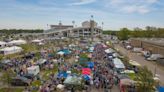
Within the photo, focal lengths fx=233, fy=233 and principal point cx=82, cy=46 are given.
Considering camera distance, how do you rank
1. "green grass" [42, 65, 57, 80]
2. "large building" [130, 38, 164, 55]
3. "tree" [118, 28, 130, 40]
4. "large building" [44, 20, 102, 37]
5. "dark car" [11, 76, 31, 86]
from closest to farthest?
"dark car" [11, 76, 31, 86]
"green grass" [42, 65, 57, 80]
"large building" [130, 38, 164, 55]
"tree" [118, 28, 130, 40]
"large building" [44, 20, 102, 37]

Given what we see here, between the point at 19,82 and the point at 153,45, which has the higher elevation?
the point at 153,45

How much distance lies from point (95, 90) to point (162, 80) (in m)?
8.81

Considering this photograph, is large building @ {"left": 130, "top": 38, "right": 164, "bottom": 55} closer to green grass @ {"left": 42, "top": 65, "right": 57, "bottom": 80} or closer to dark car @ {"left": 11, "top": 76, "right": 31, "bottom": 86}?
green grass @ {"left": 42, "top": 65, "right": 57, "bottom": 80}

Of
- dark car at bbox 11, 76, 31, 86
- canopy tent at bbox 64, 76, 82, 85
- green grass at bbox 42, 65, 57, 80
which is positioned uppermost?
canopy tent at bbox 64, 76, 82, 85

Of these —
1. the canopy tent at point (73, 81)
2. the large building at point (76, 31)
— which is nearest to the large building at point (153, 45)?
the canopy tent at point (73, 81)

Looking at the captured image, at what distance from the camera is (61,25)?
562 feet

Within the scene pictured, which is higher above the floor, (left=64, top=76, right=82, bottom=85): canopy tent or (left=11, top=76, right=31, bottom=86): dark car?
(left=64, top=76, right=82, bottom=85): canopy tent

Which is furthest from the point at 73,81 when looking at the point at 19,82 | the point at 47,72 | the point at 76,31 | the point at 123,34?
the point at 76,31

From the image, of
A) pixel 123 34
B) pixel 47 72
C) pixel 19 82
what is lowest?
pixel 47 72

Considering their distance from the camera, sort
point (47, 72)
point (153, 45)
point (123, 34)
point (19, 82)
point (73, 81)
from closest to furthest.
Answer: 1. point (73, 81)
2. point (19, 82)
3. point (47, 72)
4. point (153, 45)
5. point (123, 34)

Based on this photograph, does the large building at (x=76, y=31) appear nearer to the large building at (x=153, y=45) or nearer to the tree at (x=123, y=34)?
the tree at (x=123, y=34)

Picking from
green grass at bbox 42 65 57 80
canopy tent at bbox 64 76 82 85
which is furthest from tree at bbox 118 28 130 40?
canopy tent at bbox 64 76 82 85

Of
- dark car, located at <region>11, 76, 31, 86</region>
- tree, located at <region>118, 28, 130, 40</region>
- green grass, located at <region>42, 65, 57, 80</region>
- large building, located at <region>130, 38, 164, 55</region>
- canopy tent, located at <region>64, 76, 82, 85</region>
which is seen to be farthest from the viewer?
tree, located at <region>118, 28, 130, 40</region>

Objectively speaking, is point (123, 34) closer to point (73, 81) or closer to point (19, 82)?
point (19, 82)
